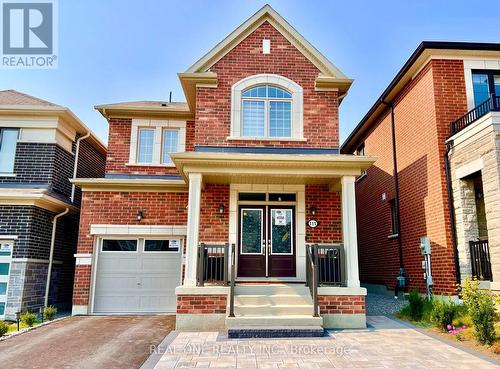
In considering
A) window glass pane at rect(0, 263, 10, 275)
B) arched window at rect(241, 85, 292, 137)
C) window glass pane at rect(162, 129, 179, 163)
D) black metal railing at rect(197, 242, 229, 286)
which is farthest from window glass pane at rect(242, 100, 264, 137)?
window glass pane at rect(0, 263, 10, 275)

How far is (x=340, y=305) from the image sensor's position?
316 inches

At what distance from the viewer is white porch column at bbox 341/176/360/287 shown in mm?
8242

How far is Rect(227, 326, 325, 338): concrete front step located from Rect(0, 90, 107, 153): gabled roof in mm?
8214

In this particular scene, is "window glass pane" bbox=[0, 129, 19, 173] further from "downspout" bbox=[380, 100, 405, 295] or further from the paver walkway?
"downspout" bbox=[380, 100, 405, 295]

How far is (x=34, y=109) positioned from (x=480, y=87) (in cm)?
1248

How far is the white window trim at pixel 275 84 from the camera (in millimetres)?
9688

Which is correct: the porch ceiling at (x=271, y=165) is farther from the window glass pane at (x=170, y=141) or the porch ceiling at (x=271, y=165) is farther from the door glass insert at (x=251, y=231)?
the window glass pane at (x=170, y=141)

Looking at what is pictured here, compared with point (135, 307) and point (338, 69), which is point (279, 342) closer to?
point (135, 307)

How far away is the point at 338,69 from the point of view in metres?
10.1

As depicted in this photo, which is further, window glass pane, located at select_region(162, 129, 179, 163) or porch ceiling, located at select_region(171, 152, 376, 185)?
window glass pane, located at select_region(162, 129, 179, 163)

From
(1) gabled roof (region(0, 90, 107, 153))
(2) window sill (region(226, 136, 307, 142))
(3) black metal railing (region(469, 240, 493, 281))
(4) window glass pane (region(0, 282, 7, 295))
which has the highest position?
(1) gabled roof (region(0, 90, 107, 153))

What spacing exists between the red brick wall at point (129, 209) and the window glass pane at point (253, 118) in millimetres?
2735

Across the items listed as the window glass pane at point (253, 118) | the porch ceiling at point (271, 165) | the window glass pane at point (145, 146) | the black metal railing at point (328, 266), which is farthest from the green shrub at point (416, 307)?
the window glass pane at point (145, 146)

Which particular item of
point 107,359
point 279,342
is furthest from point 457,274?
point 107,359
